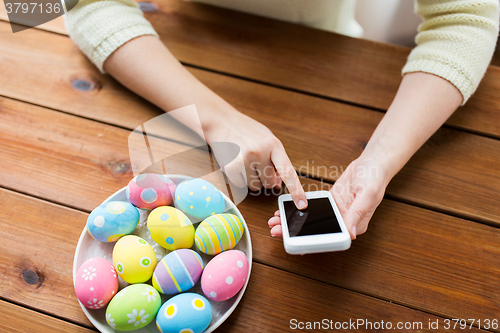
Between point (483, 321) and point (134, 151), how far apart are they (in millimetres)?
736

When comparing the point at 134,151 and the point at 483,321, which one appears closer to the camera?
the point at 483,321

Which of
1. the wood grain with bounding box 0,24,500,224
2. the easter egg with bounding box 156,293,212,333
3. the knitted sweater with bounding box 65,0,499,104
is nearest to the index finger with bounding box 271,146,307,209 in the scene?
the wood grain with bounding box 0,24,500,224

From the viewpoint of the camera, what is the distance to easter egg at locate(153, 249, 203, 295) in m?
0.53

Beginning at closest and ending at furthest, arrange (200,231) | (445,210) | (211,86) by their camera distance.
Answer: (200,231), (445,210), (211,86)

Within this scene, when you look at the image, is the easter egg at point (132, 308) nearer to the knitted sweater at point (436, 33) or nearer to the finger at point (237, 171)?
the finger at point (237, 171)

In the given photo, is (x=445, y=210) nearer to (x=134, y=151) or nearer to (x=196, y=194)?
(x=196, y=194)

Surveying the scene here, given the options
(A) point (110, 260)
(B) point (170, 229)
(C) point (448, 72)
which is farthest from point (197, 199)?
(C) point (448, 72)

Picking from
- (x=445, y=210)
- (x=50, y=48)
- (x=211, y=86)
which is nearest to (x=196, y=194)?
(x=211, y=86)

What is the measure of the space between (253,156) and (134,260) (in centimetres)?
27

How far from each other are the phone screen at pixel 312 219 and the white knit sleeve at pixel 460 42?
1.28 ft

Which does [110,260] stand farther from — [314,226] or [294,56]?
[294,56]

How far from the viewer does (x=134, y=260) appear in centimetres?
54

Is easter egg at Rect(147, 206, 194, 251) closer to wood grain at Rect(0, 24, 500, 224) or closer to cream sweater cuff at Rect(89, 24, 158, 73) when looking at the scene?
wood grain at Rect(0, 24, 500, 224)

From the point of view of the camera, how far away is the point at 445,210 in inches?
27.0
